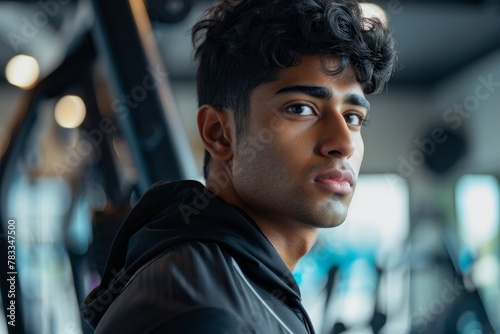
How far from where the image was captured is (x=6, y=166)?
1349 mm

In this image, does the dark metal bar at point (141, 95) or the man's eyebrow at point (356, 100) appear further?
the dark metal bar at point (141, 95)

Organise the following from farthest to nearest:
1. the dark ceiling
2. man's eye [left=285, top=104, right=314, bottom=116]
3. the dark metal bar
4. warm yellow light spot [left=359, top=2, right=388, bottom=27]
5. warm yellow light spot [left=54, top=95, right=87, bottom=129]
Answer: the dark ceiling, warm yellow light spot [left=54, top=95, right=87, bottom=129], the dark metal bar, warm yellow light spot [left=359, top=2, right=388, bottom=27], man's eye [left=285, top=104, right=314, bottom=116]

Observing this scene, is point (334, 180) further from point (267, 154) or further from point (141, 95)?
point (141, 95)

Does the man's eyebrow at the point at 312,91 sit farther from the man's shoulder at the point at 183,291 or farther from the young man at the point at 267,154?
the man's shoulder at the point at 183,291

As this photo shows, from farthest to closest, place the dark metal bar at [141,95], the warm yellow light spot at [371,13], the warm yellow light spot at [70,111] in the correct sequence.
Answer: the warm yellow light spot at [70,111]
the dark metal bar at [141,95]
the warm yellow light spot at [371,13]

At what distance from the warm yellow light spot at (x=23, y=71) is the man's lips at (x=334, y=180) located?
80 cm

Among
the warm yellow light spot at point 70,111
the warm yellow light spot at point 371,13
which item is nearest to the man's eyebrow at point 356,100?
the warm yellow light spot at point 371,13

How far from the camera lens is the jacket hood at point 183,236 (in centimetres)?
78

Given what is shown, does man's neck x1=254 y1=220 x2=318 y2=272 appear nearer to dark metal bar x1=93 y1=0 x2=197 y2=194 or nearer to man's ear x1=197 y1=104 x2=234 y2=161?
man's ear x1=197 y1=104 x2=234 y2=161

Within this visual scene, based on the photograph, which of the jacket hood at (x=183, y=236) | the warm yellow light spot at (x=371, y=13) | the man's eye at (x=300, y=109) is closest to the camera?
the jacket hood at (x=183, y=236)

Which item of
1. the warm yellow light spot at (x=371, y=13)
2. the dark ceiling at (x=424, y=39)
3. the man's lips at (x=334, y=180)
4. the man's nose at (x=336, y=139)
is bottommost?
the dark ceiling at (x=424, y=39)

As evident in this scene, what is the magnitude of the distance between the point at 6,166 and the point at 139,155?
0.32 metres

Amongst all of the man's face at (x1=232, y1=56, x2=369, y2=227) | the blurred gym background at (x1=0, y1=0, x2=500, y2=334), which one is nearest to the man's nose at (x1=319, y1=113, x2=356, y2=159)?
the man's face at (x1=232, y1=56, x2=369, y2=227)

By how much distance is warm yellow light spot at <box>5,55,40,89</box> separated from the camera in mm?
→ 1482
